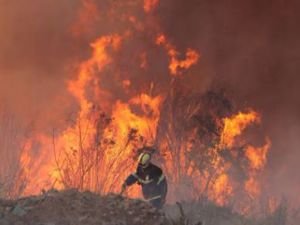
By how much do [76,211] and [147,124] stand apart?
12.9 m

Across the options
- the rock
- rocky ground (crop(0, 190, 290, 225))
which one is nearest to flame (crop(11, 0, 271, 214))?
rocky ground (crop(0, 190, 290, 225))

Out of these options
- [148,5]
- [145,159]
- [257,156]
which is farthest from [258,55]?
[145,159]

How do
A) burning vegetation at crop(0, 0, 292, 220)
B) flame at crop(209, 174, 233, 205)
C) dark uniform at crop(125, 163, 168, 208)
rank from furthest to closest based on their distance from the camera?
flame at crop(209, 174, 233, 205) < burning vegetation at crop(0, 0, 292, 220) < dark uniform at crop(125, 163, 168, 208)

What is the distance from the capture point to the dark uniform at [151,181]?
13.0 metres

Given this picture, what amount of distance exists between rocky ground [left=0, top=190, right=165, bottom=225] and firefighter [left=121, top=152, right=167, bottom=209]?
2.05 meters

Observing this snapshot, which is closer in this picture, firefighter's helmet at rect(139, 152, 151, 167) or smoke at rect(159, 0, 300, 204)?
firefighter's helmet at rect(139, 152, 151, 167)

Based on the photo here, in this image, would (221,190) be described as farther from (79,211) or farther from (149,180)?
(79,211)

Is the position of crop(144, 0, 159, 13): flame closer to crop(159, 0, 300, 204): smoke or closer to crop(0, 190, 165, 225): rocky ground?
crop(159, 0, 300, 204): smoke

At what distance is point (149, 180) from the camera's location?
13102mm

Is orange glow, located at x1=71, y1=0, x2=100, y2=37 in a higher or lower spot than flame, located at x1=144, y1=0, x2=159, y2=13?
lower

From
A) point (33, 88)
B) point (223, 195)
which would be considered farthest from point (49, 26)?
point (223, 195)

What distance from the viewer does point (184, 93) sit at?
2392 cm

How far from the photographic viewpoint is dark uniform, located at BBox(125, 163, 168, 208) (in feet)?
42.8

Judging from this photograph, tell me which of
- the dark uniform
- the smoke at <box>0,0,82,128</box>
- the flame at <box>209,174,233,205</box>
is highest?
the smoke at <box>0,0,82,128</box>
